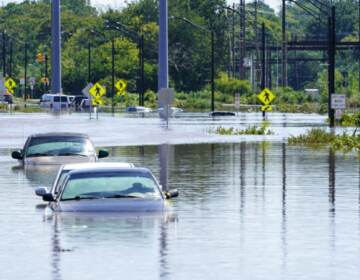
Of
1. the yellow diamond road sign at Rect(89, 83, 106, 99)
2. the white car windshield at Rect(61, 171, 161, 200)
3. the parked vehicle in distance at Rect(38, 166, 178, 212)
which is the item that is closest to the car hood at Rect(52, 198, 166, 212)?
the parked vehicle in distance at Rect(38, 166, 178, 212)

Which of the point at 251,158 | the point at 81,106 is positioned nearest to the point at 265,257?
the point at 251,158

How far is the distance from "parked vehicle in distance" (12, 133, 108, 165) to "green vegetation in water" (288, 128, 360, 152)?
19.2 m

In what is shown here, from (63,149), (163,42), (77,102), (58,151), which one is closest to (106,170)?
(63,149)

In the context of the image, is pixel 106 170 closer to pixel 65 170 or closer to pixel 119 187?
pixel 119 187

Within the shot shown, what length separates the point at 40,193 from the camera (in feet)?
69.5

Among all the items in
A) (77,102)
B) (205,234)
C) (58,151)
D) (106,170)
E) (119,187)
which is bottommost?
(77,102)

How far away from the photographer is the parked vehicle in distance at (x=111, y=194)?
20.2m

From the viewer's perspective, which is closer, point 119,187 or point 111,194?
point 111,194

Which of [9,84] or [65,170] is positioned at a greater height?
[9,84]

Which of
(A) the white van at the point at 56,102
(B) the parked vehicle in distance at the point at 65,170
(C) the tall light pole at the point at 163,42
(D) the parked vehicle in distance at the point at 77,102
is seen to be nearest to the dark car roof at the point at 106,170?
(B) the parked vehicle in distance at the point at 65,170

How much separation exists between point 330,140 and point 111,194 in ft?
131

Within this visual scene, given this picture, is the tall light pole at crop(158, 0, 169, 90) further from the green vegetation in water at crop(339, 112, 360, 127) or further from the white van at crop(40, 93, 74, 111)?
the white van at crop(40, 93, 74, 111)

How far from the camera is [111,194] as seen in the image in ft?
68.5

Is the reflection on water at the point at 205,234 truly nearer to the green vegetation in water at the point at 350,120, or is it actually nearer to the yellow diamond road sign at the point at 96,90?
the green vegetation in water at the point at 350,120
